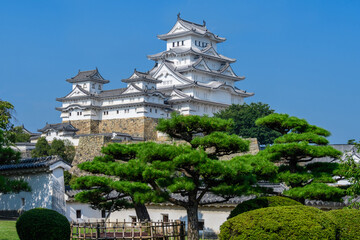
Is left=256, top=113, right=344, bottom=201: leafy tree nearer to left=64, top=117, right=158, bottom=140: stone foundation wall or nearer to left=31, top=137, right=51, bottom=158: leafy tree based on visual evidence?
left=31, top=137, right=51, bottom=158: leafy tree

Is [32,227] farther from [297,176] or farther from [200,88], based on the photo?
[200,88]

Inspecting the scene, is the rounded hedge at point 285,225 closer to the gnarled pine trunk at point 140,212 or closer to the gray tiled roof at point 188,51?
the gnarled pine trunk at point 140,212

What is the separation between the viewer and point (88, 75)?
58.2m

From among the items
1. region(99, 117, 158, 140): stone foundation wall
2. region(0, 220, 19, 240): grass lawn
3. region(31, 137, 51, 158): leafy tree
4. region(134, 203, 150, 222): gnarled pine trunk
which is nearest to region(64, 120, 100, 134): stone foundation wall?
region(99, 117, 158, 140): stone foundation wall

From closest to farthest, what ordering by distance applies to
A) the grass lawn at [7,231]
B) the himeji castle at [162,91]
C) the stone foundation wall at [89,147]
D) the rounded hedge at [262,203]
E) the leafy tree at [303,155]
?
the grass lawn at [7,231] → the rounded hedge at [262,203] → the leafy tree at [303,155] → the stone foundation wall at [89,147] → the himeji castle at [162,91]

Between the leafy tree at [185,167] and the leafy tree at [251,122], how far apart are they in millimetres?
31489

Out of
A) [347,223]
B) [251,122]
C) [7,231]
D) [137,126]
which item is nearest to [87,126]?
[137,126]

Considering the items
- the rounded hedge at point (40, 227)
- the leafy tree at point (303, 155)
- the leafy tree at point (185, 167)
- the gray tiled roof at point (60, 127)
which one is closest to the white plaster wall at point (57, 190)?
the leafy tree at point (185, 167)

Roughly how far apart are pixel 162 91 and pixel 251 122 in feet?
40.8

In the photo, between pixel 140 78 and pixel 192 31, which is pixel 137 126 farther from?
pixel 192 31

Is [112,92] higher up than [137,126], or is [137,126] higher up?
[112,92]

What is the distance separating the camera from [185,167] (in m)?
14.0

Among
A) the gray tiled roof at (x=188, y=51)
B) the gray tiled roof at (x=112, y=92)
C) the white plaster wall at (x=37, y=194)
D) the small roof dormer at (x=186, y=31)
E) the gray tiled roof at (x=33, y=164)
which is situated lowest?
the white plaster wall at (x=37, y=194)

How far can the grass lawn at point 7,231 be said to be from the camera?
Result: 13711mm
